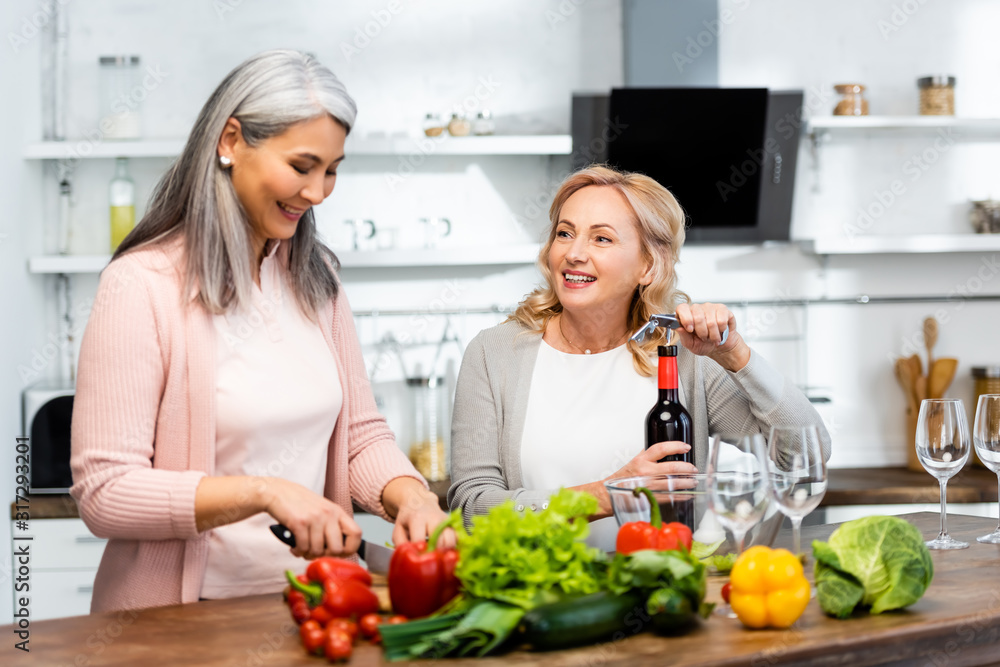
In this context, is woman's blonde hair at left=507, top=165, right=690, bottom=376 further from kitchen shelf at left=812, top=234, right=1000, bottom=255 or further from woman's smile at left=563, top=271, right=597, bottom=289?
kitchen shelf at left=812, top=234, right=1000, bottom=255

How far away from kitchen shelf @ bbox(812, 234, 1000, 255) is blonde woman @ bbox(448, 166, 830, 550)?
1473 millimetres

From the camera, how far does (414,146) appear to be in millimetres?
3225

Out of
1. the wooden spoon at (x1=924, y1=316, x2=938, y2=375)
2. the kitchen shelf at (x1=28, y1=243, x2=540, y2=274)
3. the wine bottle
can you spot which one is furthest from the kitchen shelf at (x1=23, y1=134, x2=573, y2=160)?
the wine bottle

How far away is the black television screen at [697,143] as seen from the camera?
10.6 feet

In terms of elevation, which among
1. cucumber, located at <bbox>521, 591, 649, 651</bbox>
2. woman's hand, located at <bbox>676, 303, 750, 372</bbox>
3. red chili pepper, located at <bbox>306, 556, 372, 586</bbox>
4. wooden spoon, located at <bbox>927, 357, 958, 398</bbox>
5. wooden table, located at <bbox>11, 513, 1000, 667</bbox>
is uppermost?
woman's hand, located at <bbox>676, 303, 750, 372</bbox>

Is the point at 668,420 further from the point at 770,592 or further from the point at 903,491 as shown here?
the point at 903,491

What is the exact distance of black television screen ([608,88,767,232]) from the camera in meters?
3.23

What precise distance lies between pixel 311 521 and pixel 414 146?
219 centimetres

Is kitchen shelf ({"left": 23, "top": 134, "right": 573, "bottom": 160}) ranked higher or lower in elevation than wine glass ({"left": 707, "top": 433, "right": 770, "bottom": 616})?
higher

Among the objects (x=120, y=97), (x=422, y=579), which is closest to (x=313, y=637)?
(x=422, y=579)

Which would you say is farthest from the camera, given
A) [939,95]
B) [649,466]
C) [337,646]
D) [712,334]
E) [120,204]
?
[939,95]

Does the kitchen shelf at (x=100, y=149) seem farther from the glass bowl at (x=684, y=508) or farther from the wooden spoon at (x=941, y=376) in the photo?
the wooden spoon at (x=941, y=376)

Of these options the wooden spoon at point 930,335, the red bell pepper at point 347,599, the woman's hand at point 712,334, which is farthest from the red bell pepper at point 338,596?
the wooden spoon at point 930,335

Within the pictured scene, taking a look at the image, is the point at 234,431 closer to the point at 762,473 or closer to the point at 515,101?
the point at 762,473
